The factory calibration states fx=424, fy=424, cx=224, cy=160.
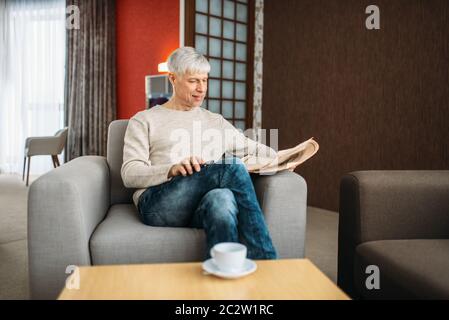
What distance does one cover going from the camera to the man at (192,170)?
127 centimetres

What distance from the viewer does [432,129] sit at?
108 inches

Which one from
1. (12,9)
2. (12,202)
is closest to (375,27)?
(12,202)

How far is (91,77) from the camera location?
559cm

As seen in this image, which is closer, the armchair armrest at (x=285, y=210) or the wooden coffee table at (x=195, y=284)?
the wooden coffee table at (x=195, y=284)

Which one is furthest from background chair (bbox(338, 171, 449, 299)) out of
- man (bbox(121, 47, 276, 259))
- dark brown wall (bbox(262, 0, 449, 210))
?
dark brown wall (bbox(262, 0, 449, 210))

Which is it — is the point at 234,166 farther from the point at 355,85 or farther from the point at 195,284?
the point at 355,85

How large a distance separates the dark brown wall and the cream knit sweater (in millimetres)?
1508

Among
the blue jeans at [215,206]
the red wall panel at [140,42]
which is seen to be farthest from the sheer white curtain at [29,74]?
the blue jeans at [215,206]

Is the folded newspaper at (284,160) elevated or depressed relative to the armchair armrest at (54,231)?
elevated

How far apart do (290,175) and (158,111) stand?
62cm

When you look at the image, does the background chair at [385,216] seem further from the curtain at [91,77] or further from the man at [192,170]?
Result: the curtain at [91,77]

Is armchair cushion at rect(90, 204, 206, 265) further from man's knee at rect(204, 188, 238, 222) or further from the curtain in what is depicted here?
the curtain

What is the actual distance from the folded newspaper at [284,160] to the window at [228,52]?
2276 millimetres
